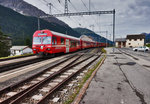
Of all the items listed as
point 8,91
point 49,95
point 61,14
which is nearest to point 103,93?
point 49,95

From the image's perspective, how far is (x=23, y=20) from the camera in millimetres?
179000

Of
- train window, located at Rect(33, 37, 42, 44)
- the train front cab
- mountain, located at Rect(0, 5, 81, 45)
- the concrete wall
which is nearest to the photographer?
the train front cab

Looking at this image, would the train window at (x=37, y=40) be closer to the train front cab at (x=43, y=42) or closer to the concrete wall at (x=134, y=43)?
the train front cab at (x=43, y=42)

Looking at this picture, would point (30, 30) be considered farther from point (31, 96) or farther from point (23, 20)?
point (31, 96)

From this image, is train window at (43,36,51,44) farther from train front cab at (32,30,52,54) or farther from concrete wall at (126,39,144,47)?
concrete wall at (126,39,144,47)

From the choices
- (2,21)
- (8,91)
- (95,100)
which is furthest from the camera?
(2,21)

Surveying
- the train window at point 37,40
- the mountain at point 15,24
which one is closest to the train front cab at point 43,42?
the train window at point 37,40

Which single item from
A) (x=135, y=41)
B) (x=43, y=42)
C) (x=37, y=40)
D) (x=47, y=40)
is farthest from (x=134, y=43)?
(x=37, y=40)

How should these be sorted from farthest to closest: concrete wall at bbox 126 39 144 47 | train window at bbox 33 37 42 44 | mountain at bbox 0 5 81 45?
mountain at bbox 0 5 81 45 < concrete wall at bbox 126 39 144 47 < train window at bbox 33 37 42 44

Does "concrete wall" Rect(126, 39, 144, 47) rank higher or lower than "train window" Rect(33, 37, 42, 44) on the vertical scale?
higher

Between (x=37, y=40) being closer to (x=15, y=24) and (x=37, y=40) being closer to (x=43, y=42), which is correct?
(x=43, y=42)

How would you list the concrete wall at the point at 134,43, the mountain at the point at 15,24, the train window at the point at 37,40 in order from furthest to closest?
the mountain at the point at 15,24
the concrete wall at the point at 134,43
the train window at the point at 37,40

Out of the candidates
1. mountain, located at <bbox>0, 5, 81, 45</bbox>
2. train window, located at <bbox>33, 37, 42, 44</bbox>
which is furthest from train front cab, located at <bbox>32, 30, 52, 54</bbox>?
mountain, located at <bbox>0, 5, 81, 45</bbox>

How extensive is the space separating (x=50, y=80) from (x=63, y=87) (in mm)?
1037
